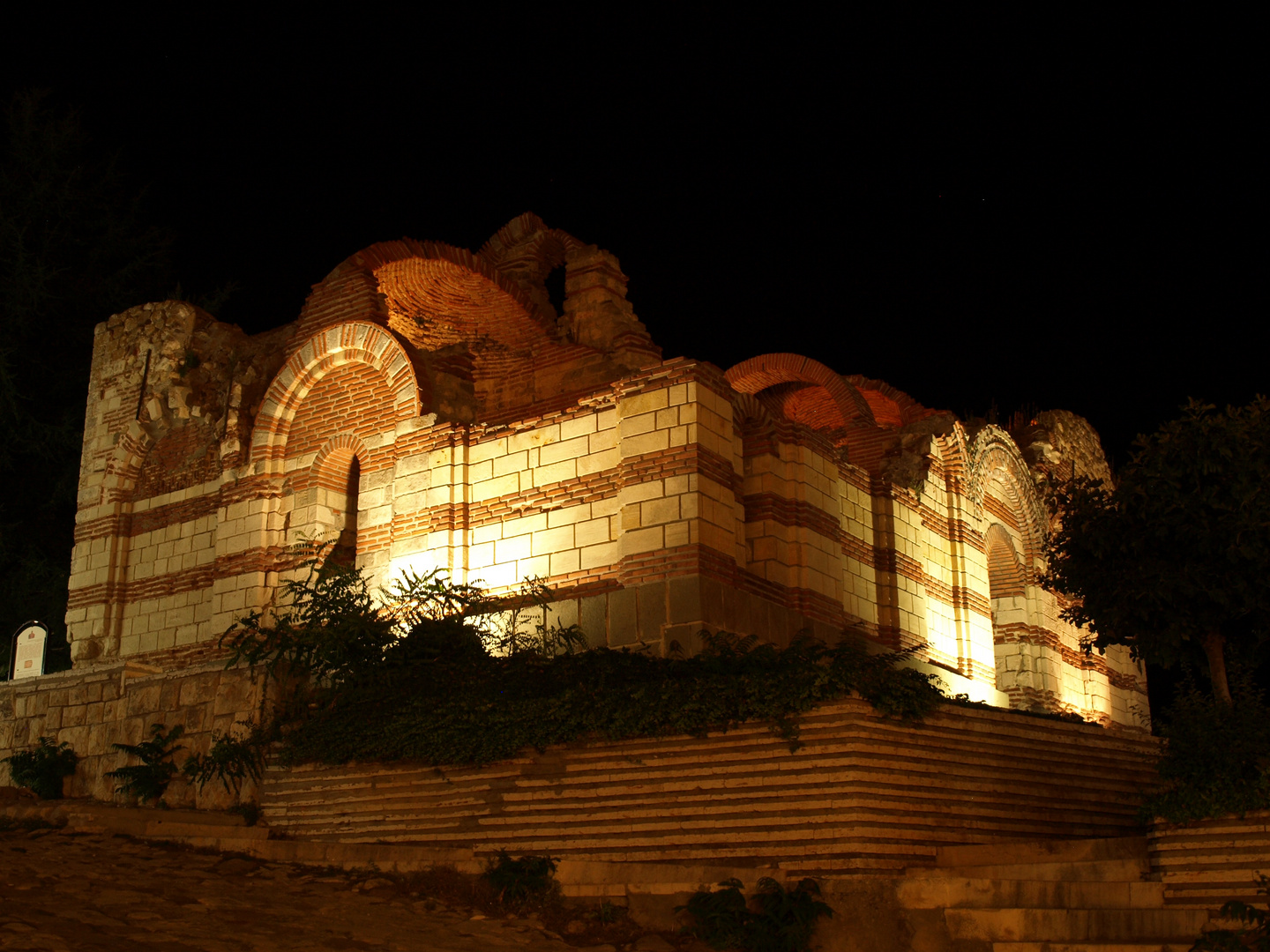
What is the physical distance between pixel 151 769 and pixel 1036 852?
7662mm

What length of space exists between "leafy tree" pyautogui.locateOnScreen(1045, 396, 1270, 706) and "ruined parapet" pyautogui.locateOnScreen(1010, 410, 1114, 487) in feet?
31.2

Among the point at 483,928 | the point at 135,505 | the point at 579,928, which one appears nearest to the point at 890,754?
the point at 579,928

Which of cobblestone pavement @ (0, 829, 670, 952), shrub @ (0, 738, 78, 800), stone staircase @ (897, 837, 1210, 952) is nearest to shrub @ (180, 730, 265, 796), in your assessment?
cobblestone pavement @ (0, 829, 670, 952)

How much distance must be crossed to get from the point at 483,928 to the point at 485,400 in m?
8.42

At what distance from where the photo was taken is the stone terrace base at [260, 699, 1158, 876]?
7910 mm

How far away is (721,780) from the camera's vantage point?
8305 millimetres

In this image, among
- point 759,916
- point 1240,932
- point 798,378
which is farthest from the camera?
point 798,378

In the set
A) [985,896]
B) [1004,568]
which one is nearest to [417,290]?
[1004,568]

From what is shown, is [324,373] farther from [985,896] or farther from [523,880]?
[985,896]

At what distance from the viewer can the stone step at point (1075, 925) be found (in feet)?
22.5

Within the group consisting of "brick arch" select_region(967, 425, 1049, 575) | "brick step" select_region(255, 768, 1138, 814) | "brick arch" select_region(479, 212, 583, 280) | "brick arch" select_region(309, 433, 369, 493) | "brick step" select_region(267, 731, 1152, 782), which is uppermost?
"brick arch" select_region(479, 212, 583, 280)

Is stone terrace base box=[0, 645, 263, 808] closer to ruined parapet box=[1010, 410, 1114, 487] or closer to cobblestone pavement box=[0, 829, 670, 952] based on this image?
cobblestone pavement box=[0, 829, 670, 952]

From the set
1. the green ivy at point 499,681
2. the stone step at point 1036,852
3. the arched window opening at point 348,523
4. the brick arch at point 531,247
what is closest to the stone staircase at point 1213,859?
the stone step at point 1036,852

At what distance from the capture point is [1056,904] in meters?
7.29
